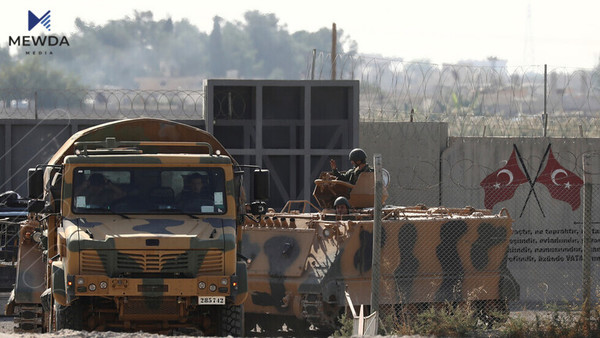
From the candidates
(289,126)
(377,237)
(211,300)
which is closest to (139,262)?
(211,300)

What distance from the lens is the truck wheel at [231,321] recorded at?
12.5 metres

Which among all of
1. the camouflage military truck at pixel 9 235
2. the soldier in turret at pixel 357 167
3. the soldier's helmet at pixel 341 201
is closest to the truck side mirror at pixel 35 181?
the camouflage military truck at pixel 9 235

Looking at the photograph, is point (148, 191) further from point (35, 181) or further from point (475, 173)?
point (475, 173)

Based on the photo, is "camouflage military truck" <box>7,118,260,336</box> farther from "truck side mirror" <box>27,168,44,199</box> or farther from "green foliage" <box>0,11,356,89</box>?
"green foliage" <box>0,11,356,89</box>

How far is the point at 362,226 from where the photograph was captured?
50.1ft

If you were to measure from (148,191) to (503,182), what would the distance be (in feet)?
32.7

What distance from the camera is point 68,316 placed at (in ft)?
40.1

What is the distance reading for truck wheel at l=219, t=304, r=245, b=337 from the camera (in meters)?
12.5

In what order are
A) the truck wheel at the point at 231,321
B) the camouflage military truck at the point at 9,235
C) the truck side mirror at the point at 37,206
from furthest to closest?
the camouflage military truck at the point at 9,235, the truck side mirror at the point at 37,206, the truck wheel at the point at 231,321

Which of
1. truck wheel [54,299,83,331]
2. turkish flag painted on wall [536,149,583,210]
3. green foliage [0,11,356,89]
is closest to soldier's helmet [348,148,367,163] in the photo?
truck wheel [54,299,83,331]

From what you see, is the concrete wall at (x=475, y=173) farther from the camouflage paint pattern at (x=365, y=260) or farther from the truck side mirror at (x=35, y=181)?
the truck side mirror at (x=35, y=181)

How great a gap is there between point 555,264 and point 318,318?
6948mm

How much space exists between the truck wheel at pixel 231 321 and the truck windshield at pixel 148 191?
3.42ft

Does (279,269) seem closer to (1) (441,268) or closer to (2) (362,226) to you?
(2) (362,226)
